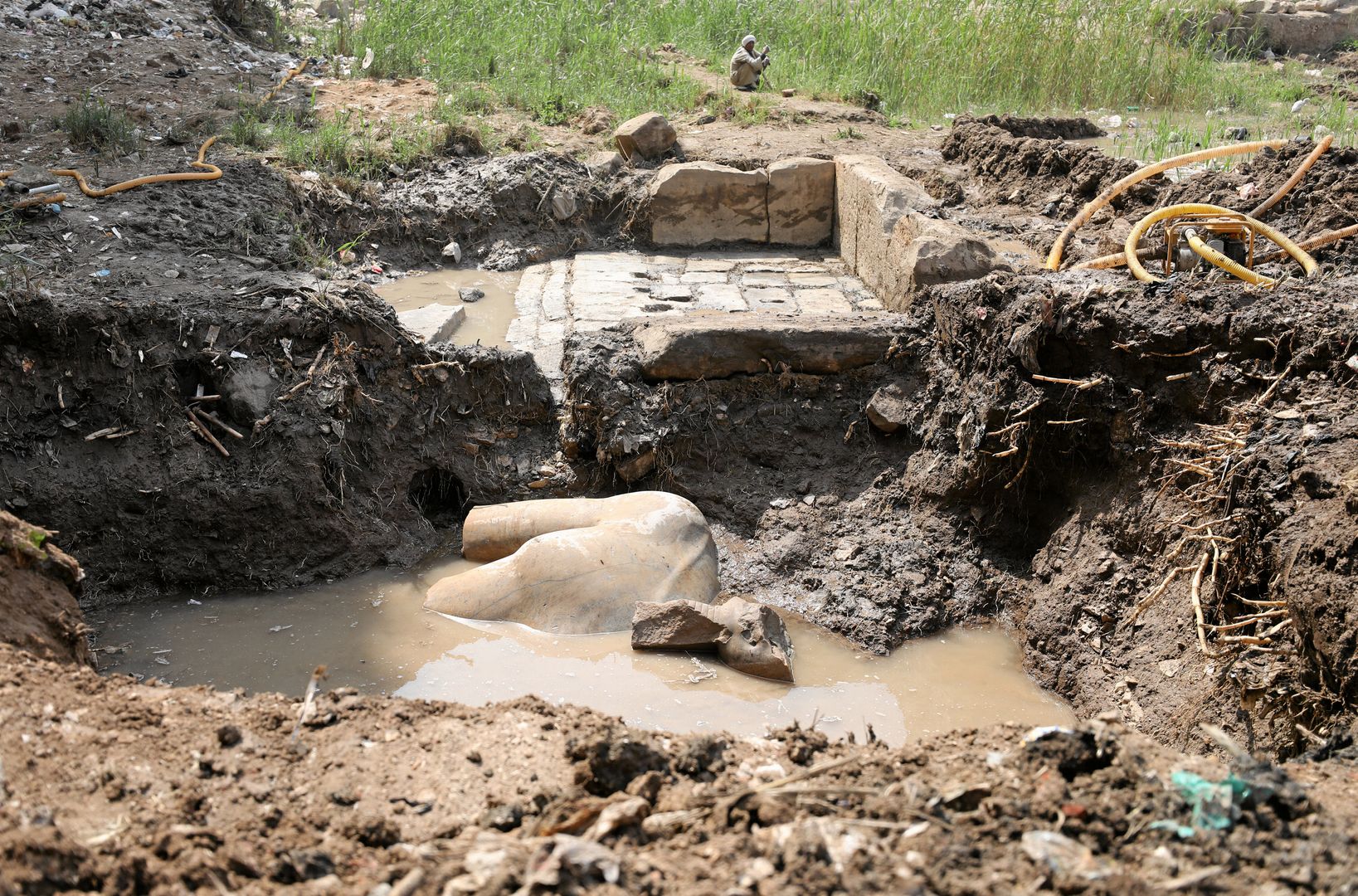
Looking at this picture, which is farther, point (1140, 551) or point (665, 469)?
point (665, 469)

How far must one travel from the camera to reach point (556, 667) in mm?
4168

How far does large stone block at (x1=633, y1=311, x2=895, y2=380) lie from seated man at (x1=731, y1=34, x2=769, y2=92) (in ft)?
20.0

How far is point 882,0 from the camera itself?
40.9ft

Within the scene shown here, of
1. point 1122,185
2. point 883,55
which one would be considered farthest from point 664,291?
point 883,55

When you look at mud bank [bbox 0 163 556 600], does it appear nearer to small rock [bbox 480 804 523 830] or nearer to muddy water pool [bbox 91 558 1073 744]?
muddy water pool [bbox 91 558 1073 744]

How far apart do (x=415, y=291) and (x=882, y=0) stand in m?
7.81

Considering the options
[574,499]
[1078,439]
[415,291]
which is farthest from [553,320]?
[1078,439]

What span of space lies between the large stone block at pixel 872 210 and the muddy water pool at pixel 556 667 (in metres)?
2.75

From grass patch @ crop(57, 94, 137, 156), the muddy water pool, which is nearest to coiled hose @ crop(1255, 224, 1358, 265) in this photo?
the muddy water pool

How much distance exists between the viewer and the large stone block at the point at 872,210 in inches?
261

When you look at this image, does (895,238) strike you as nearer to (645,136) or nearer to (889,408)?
(889,408)

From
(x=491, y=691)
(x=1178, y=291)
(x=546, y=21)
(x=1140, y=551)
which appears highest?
(x=546, y=21)

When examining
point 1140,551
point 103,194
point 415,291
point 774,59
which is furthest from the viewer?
point 774,59

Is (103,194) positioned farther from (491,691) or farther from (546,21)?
(546,21)
